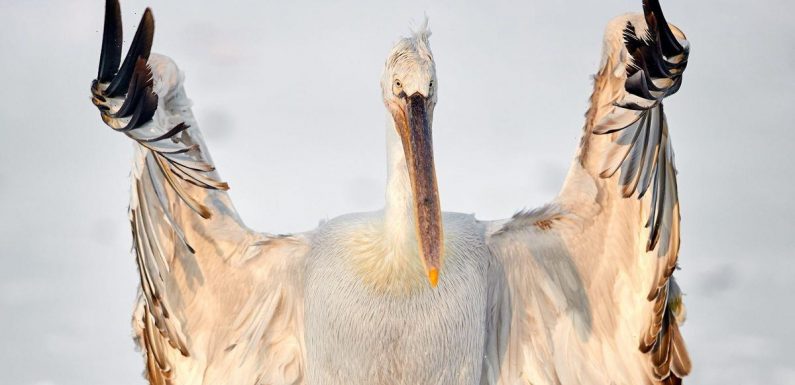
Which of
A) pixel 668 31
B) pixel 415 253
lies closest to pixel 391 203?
pixel 415 253

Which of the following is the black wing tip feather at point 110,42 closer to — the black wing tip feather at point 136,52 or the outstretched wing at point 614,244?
the black wing tip feather at point 136,52

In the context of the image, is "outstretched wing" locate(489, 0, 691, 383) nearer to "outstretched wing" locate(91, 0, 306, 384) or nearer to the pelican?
the pelican

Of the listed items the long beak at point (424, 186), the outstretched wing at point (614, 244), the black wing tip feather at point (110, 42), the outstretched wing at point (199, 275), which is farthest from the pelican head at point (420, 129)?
the black wing tip feather at point (110, 42)

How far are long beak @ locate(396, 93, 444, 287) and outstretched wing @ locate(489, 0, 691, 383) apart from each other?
0.99m

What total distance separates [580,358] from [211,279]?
2524mm

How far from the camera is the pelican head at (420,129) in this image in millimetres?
8266

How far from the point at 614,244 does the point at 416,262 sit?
1.43m

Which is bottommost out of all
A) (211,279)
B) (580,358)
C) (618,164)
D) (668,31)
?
(580,358)

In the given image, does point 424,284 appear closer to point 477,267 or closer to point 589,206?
point 477,267

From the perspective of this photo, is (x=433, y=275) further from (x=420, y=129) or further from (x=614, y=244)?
(x=614, y=244)

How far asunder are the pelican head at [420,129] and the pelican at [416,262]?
11 mm

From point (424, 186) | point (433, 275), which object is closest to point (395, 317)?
point (433, 275)

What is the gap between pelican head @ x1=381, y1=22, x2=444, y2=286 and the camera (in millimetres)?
8266

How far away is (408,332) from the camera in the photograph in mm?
8781
